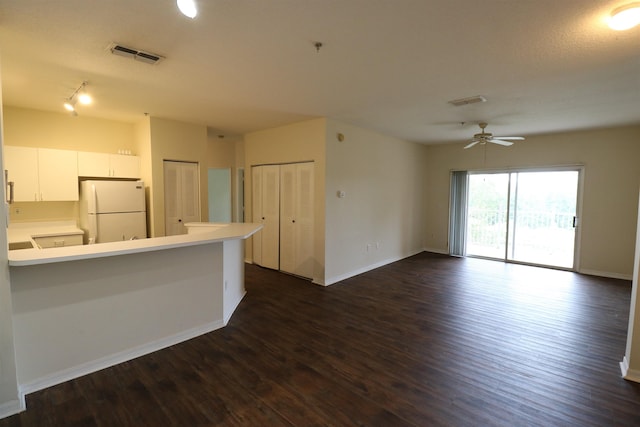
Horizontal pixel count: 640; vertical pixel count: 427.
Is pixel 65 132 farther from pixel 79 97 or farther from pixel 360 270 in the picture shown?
pixel 360 270

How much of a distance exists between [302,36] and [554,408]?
3.33 m

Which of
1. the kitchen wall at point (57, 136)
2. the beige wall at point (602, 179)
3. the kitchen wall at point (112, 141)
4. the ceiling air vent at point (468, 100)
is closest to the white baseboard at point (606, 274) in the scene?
the beige wall at point (602, 179)

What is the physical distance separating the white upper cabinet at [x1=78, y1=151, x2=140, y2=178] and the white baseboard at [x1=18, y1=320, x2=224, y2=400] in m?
3.02

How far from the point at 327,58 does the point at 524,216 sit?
6.00 meters

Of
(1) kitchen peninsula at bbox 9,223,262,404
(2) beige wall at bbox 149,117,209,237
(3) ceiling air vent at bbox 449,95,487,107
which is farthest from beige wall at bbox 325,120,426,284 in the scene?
(2) beige wall at bbox 149,117,209,237

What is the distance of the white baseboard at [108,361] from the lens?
2.29 metres

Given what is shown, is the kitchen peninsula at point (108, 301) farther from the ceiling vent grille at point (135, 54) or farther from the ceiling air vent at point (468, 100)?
the ceiling air vent at point (468, 100)

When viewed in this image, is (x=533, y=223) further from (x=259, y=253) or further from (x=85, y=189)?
(x=85, y=189)

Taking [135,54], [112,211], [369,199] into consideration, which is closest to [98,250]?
[135,54]

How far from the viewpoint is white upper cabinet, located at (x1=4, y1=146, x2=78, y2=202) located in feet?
12.7

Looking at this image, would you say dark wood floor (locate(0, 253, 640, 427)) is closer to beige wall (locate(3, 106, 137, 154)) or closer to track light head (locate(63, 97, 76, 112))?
track light head (locate(63, 97, 76, 112))

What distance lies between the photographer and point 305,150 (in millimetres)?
5012

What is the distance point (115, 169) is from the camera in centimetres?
465

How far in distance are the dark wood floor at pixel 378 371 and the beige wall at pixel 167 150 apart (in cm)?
213
